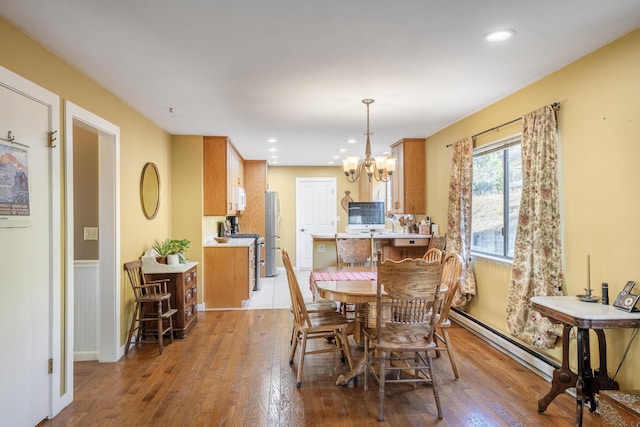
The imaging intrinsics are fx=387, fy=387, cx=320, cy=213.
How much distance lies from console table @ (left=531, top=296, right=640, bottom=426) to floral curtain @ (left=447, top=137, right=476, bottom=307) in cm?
166

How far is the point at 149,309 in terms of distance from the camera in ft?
13.1

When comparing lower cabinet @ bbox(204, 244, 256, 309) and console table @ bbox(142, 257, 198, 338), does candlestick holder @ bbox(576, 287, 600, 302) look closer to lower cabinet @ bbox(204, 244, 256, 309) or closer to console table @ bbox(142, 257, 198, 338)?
console table @ bbox(142, 257, 198, 338)

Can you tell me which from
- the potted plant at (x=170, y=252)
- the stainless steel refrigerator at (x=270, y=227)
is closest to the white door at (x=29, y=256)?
the potted plant at (x=170, y=252)

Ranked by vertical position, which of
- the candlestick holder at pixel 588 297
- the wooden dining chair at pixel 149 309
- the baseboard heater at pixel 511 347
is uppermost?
the candlestick holder at pixel 588 297

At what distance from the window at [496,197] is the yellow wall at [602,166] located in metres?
0.61

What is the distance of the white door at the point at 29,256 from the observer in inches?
83.5

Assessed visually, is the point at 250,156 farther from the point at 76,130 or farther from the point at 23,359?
the point at 23,359

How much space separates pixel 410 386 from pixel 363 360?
0.41m

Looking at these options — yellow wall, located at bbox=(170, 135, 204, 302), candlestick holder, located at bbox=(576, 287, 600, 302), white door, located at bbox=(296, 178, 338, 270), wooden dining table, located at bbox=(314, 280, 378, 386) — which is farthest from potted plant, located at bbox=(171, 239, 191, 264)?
white door, located at bbox=(296, 178, 338, 270)

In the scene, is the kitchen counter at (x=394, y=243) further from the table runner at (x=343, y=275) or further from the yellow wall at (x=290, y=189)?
the yellow wall at (x=290, y=189)

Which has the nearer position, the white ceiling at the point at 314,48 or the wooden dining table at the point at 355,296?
the white ceiling at the point at 314,48

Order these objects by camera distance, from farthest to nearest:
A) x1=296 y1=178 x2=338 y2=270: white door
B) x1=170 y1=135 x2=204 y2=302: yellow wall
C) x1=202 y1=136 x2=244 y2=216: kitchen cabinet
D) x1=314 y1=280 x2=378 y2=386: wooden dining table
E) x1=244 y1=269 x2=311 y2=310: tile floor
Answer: x1=296 y1=178 x2=338 y2=270: white door, x1=244 y1=269 x2=311 y2=310: tile floor, x1=202 y1=136 x2=244 y2=216: kitchen cabinet, x1=170 y1=135 x2=204 y2=302: yellow wall, x1=314 y1=280 x2=378 y2=386: wooden dining table

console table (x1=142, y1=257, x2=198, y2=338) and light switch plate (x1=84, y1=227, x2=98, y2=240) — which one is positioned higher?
light switch plate (x1=84, y1=227, x2=98, y2=240)

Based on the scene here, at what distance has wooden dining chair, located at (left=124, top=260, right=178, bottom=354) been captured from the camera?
3.70 m
